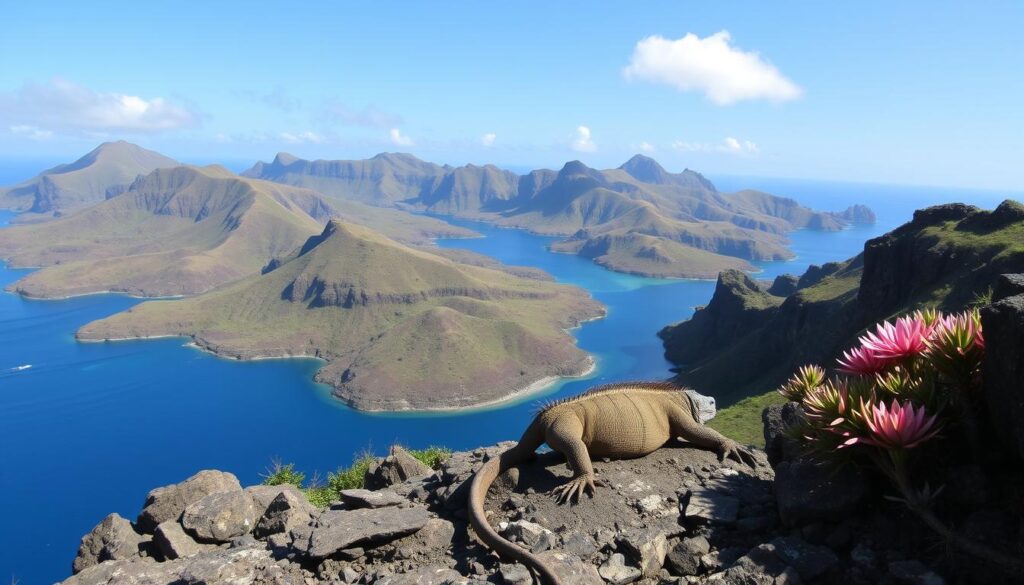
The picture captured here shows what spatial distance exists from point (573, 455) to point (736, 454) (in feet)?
11.6

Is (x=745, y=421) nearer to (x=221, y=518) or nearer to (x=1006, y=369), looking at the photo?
(x=221, y=518)

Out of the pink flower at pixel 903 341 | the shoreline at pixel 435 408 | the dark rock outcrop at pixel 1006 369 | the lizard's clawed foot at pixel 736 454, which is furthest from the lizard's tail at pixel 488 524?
the shoreline at pixel 435 408

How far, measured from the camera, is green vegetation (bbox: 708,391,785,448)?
53684mm

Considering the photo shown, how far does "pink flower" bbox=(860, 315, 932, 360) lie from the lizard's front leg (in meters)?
4.83

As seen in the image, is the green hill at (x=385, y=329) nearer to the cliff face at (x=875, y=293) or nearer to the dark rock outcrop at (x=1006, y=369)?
the cliff face at (x=875, y=293)

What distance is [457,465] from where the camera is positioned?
13.1 m

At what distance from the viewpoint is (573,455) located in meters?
10.6

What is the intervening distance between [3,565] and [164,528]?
82681 mm

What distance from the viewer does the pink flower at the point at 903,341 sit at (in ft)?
25.2

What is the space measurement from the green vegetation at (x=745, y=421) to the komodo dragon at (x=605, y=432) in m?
41.1

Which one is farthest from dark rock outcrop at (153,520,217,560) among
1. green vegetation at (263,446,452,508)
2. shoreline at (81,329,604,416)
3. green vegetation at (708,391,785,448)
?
shoreline at (81,329,604,416)

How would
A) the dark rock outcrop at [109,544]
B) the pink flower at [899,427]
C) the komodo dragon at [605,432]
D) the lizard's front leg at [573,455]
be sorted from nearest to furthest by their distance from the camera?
the pink flower at [899,427], the lizard's front leg at [573,455], the komodo dragon at [605,432], the dark rock outcrop at [109,544]

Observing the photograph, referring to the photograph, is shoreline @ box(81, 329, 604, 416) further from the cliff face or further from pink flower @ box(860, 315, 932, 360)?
pink flower @ box(860, 315, 932, 360)

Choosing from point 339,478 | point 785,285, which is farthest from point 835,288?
point 339,478
